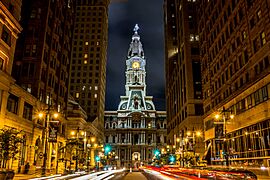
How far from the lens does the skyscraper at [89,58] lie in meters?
121

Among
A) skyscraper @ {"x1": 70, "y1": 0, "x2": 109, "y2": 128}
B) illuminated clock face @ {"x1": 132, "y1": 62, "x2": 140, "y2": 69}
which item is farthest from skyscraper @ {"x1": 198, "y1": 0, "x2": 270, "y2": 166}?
illuminated clock face @ {"x1": 132, "y1": 62, "x2": 140, "y2": 69}

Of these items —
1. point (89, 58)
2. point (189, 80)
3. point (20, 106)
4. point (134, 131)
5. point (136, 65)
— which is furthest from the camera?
point (136, 65)

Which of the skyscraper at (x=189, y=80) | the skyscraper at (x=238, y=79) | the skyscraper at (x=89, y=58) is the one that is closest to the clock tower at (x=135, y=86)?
the skyscraper at (x=89, y=58)

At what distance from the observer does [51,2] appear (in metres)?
57.8

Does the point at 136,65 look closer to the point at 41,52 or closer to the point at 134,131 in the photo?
the point at 134,131

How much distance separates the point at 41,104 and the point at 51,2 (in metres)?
21.9

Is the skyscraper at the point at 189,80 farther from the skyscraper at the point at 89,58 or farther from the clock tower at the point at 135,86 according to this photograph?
the clock tower at the point at 135,86

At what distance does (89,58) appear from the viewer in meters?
128

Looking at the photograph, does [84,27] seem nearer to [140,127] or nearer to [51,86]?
[140,127]

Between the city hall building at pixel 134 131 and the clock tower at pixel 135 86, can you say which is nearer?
the city hall building at pixel 134 131

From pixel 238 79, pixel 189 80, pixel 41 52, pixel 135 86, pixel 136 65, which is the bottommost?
pixel 238 79

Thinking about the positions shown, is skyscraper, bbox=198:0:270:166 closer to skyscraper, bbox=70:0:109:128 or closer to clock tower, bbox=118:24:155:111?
skyscraper, bbox=70:0:109:128

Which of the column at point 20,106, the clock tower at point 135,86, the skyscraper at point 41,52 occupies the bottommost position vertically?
the column at point 20,106

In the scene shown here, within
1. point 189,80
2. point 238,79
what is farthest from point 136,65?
point 238,79
